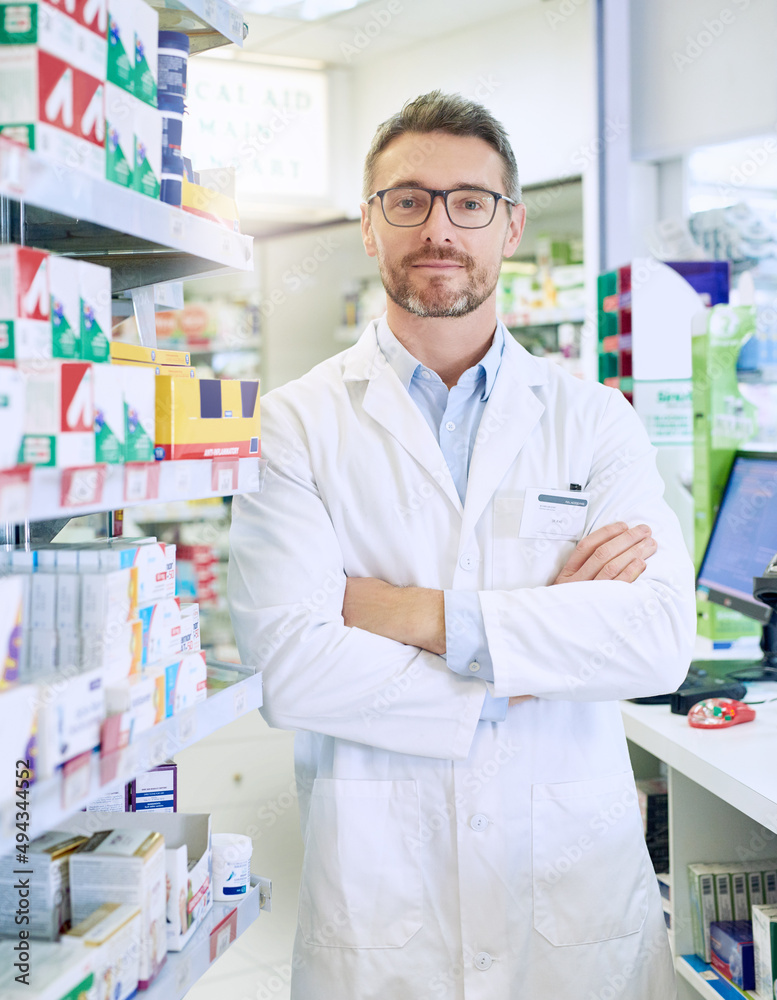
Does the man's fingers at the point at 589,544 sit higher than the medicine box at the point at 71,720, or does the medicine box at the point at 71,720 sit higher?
the man's fingers at the point at 589,544

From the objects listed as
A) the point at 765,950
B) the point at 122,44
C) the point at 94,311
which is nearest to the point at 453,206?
the point at 122,44

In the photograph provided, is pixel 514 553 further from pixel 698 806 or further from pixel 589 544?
pixel 698 806

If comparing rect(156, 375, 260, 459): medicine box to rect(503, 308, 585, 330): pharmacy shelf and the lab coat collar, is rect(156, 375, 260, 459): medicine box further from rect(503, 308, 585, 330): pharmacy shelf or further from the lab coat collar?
rect(503, 308, 585, 330): pharmacy shelf

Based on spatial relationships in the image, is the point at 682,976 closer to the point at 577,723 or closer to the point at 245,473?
the point at 577,723

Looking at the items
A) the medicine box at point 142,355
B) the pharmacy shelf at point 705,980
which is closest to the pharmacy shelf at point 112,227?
the medicine box at point 142,355

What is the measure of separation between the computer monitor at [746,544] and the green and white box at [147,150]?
182 cm

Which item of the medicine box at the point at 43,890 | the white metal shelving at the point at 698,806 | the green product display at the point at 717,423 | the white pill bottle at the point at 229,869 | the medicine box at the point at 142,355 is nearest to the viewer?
the medicine box at the point at 43,890

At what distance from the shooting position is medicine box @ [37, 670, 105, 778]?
2.73 ft

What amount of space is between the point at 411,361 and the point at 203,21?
2.48ft

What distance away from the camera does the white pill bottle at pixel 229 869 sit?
1.26 meters

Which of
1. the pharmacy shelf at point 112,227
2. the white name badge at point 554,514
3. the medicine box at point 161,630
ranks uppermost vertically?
the pharmacy shelf at point 112,227

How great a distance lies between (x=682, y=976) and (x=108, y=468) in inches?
79.1

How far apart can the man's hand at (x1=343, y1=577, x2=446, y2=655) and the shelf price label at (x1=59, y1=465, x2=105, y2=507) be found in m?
0.75

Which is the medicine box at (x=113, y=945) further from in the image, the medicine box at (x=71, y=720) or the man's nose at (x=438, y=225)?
the man's nose at (x=438, y=225)
